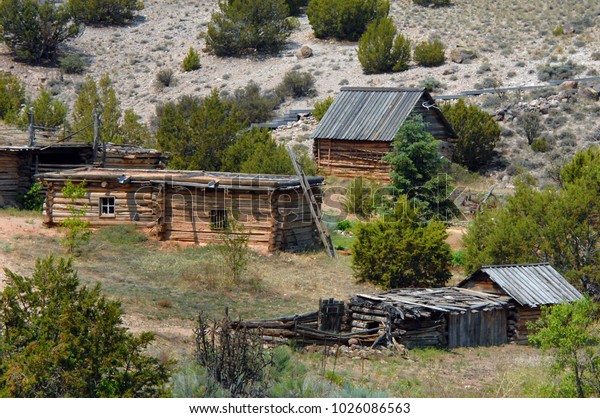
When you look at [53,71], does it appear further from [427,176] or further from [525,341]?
[525,341]

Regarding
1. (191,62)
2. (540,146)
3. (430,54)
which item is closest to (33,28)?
(191,62)

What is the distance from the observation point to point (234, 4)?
66.2 meters

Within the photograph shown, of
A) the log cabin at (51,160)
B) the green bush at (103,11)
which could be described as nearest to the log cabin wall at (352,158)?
the log cabin at (51,160)

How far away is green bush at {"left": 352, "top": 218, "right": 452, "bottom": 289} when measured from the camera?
89.4 ft

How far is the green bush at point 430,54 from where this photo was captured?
5991 centimetres

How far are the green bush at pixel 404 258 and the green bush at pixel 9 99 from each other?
70.9 ft

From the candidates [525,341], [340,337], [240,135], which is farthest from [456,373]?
[240,135]

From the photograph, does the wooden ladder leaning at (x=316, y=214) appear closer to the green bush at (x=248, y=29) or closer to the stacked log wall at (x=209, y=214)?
the stacked log wall at (x=209, y=214)

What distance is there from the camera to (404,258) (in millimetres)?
27203

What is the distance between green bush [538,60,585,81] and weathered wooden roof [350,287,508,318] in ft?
110

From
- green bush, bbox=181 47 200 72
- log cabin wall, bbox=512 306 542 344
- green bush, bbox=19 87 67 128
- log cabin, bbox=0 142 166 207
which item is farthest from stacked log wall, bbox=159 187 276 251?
green bush, bbox=181 47 200 72

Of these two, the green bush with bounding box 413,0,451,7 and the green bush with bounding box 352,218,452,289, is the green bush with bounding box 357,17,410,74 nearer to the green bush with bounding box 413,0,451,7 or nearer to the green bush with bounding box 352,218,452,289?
the green bush with bounding box 413,0,451,7

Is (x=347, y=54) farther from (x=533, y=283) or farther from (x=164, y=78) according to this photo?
(x=533, y=283)
